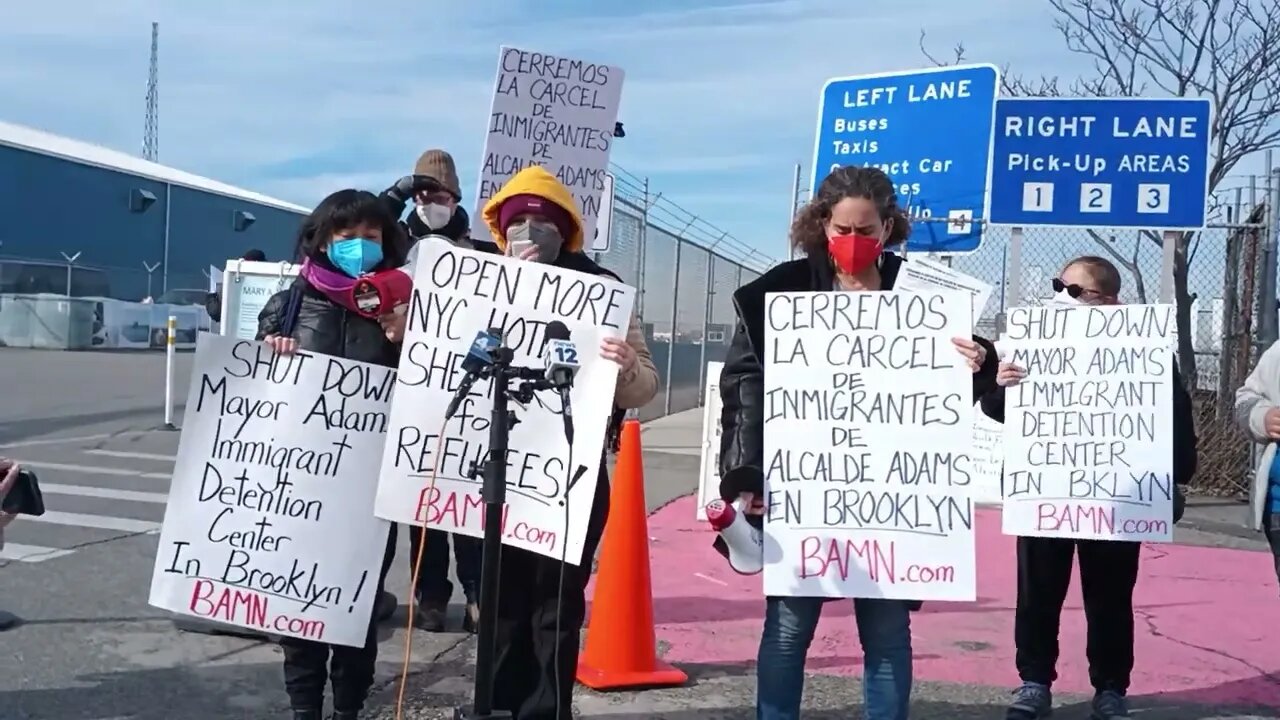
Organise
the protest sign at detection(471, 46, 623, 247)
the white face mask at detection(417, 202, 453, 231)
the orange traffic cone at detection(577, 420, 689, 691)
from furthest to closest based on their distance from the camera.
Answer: the protest sign at detection(471, 46, 623, 247) → the white face mask at detection(417, 202, 453, 231) → the orange traffic cone at detection(577, 420, 689, 691)

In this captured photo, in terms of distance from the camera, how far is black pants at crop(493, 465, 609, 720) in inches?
138

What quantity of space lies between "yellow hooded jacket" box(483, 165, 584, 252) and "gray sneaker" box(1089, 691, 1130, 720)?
8.61ft

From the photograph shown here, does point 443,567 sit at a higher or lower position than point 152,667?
higher

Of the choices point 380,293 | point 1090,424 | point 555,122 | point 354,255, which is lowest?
point 1090,424

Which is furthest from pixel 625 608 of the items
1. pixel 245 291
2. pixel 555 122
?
pixel 245 291

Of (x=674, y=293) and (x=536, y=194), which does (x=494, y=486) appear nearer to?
(x=536, y=194)

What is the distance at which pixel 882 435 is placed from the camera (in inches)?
134

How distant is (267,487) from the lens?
364cm

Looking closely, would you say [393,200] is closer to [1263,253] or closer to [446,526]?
[446,526]

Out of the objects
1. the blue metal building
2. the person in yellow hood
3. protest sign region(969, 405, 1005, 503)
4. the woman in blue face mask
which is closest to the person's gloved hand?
the woman in blue face mask

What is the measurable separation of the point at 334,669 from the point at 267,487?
63cm

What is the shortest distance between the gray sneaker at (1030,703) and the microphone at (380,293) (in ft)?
8.90

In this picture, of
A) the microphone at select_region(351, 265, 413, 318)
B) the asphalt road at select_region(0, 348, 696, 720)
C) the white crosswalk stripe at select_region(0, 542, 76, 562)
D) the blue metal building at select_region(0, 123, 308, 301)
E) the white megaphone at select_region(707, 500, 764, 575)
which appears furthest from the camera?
the blue metal building at select_region(0, 123, 308, 301)

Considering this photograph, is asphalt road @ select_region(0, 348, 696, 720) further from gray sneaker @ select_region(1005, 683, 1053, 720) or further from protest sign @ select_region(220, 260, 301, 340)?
gray sneaker @ select_region(1005, 683, 1053, 720)
